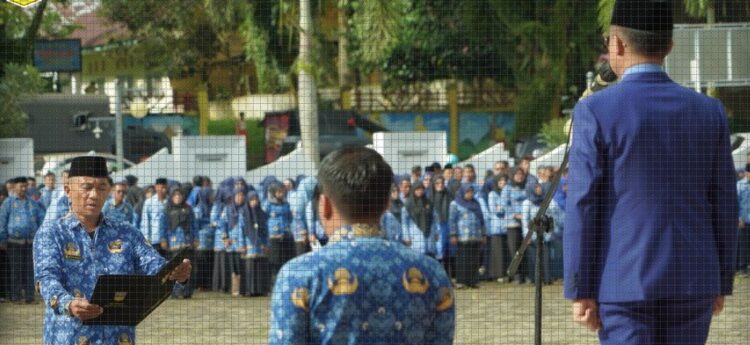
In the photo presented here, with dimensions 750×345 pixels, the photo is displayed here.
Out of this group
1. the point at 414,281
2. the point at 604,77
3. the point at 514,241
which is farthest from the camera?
the point at 514,241

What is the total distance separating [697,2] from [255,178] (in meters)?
6.53

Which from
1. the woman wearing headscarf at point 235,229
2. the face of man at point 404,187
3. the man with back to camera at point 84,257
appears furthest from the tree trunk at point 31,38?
the man with back to camera at point 84,257

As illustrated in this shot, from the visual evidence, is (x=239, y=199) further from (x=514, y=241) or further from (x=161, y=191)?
(x=514, y=241)

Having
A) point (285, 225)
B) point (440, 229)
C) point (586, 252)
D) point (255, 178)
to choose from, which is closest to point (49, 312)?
point (586, 252)

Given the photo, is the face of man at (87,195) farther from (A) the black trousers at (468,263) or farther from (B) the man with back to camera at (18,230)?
(A) the black trousers at (468,263)

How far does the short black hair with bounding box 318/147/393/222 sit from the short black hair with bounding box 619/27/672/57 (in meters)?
1.32

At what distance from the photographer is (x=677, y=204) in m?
4.33

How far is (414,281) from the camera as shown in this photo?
347 cm

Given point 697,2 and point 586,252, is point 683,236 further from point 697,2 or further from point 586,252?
point 697,2

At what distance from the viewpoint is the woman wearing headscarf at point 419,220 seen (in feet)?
55.7

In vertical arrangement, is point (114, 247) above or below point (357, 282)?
below

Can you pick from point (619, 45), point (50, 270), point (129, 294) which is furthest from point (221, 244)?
point (619, 45)

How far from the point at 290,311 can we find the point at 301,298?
0.14 ft

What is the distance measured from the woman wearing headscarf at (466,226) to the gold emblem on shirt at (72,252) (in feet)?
38.0
